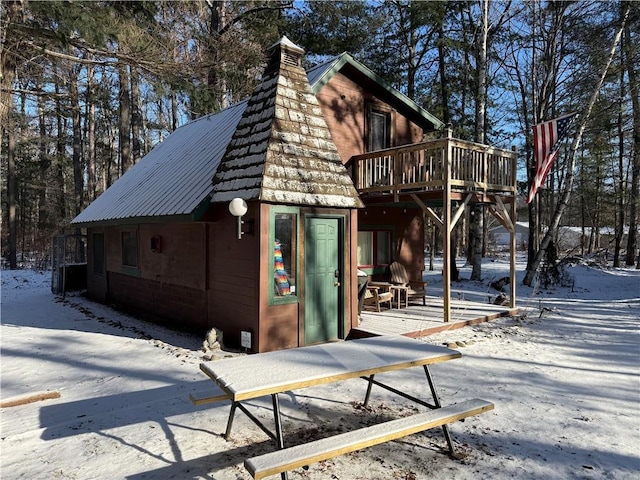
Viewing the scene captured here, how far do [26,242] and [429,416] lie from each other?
30904 millimetres

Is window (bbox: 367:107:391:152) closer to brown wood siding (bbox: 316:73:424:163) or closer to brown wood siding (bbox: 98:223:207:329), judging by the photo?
brown wood siding (bbox: 316:73:424:163)

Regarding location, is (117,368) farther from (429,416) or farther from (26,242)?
(26,242)

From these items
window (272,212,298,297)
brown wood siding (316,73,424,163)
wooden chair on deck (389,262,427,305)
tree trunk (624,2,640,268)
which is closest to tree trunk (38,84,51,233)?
brown wood siding (316,73,424,163)

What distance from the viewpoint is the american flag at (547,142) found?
8.87 metres

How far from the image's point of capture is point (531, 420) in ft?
14.0

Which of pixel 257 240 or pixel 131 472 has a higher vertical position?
pixel 257 240

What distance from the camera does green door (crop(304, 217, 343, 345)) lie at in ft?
22.8

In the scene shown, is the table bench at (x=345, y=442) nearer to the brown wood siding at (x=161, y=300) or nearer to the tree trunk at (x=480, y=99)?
the brown wood siding at (x=161, y=300)

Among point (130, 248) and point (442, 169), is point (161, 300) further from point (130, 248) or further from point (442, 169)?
point (442, 169)

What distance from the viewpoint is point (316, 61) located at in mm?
18797

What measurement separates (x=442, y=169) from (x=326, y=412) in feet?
18.5

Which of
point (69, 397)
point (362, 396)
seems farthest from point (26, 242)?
point (362, 396)

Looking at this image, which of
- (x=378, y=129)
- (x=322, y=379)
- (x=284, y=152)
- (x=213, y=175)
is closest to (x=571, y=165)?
(x=378, y=129)

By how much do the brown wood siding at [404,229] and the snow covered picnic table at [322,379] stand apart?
278 inches
